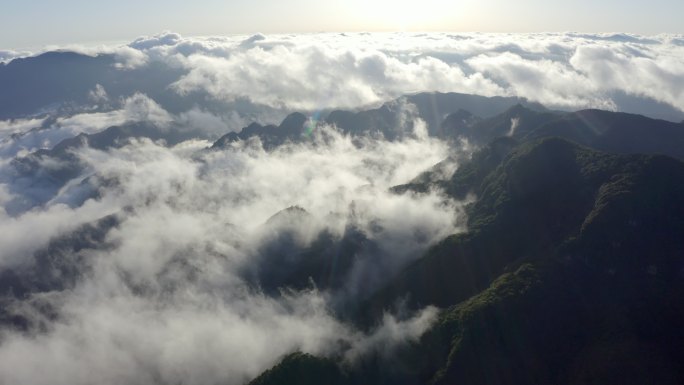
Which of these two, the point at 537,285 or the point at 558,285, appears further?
the point at 558,285

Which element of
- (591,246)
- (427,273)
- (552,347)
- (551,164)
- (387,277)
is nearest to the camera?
(552,347)

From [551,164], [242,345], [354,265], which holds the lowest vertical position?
[242,345]

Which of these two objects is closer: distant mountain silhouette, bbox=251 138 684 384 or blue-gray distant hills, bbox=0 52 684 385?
distant mountain silhouette, bbox=251 138 684 384

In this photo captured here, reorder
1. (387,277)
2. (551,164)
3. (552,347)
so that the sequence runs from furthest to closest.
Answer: (551,164) < (387,277) < (552,347)

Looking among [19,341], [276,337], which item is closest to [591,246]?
[276,337]

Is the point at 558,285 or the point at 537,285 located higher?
the point at 537,285

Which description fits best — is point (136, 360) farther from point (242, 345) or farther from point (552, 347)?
point (552, 347)

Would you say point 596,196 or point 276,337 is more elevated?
point 596,196

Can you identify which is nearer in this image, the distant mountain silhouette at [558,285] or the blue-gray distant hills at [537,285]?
the distant mountain silhouette at [558,285]

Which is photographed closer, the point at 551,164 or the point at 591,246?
the point at 591,246
